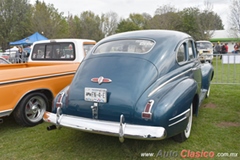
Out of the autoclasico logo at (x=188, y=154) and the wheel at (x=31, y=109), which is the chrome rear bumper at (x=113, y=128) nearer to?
the autoclasico logo at (x=188, y=154)

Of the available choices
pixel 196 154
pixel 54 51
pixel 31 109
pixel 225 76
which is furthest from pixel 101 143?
pixel 225 76

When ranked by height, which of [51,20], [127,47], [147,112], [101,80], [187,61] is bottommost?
[147,112]

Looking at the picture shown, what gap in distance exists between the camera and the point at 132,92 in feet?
9.06

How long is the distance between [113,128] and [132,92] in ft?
1.71

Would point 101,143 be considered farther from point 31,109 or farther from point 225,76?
point 225,76

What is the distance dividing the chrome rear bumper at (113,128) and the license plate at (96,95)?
28 cm

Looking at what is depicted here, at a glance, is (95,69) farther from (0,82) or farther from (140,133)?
(0,82)

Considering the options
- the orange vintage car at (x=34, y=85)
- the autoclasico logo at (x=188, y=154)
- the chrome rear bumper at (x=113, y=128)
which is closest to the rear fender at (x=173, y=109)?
the chrome rear bumper at (x=113, y=128)

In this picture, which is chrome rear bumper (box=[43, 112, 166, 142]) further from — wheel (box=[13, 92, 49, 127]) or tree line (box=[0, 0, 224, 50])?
tree line (box=[0, 0, 224, 50])

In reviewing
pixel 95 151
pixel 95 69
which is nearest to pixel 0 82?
pixel 95 69

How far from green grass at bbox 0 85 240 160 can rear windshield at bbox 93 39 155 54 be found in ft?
4.79

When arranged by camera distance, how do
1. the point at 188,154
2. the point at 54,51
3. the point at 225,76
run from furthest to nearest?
1. the point at 225,76
2. the point at 54,51
3. the point at 188,154

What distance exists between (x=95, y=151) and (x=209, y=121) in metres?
2.41

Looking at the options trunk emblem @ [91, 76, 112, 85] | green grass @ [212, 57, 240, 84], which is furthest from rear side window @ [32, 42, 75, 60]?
green grass @ [212, 57, 240, 84]
